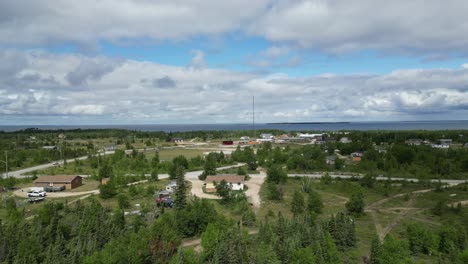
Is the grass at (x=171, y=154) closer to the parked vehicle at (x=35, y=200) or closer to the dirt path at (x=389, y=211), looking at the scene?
the parked vehicle at (x=35, y=200)

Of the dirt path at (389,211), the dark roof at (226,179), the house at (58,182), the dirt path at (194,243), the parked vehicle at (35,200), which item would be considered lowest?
the dirt path at (389,211)

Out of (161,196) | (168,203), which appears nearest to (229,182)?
(161,196)

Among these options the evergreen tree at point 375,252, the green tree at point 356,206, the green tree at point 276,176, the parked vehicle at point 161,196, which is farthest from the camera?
the green tree at point 276,176

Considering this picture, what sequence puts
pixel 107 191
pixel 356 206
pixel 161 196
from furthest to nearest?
pixel 107 191
pixel 161 196
pixel 356 206

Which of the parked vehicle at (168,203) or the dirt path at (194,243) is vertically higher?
the parked vehicle at (168,203)

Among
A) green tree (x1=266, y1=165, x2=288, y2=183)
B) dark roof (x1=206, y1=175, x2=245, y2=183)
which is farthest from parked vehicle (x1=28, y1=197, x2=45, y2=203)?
green tree (x1=266, y1=165, x2=288, y2=183)

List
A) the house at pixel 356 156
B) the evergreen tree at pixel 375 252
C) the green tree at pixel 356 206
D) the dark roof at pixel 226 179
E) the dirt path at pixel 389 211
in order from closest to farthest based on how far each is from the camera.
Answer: the evergreen tree at pixel 375 252
the dirt path at pixel 389 211
the green tree at pixel 356 206
the dark roof at pixel 226 179
the house at pixel 356 156

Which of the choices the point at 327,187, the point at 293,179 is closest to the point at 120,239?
the point at 327,187

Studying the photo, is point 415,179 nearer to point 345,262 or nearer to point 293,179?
point 293,179

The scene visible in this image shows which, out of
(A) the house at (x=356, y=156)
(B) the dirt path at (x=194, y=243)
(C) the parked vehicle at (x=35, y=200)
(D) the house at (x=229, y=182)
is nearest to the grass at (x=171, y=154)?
(D) the house at (x=229, y=182)

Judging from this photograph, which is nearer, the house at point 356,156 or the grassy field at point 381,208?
the grassy field at point 381,208

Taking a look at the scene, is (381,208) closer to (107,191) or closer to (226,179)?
(226,179)
